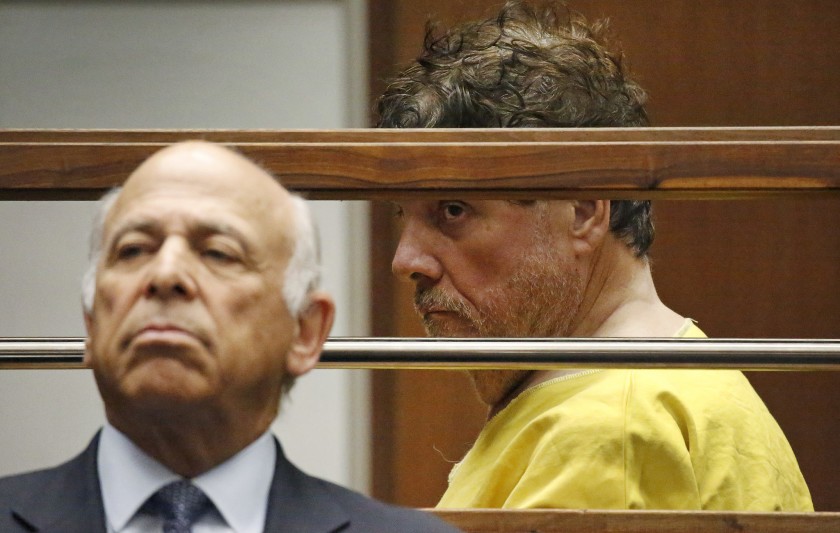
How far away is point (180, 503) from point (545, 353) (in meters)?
0.36

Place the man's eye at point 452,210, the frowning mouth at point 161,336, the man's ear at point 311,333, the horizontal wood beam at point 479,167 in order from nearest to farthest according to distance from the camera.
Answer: the frowning mouth at point 161,336 < the man's ear at point 311,333 < the horizontal wood beam at point 479,167 < the man's eye at point 452,210

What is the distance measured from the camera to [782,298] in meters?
A: 2.77

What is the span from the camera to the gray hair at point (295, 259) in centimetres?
115

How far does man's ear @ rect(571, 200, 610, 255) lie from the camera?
5.52 ft

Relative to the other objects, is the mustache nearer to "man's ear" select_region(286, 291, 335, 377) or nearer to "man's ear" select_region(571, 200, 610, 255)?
"man's ear" select_region(571, 200, 610, 255)

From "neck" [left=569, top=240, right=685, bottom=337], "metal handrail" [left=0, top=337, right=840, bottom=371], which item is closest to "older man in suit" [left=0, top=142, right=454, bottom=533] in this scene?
"metal handrail" [left=0, top=337, right=840, bottom=371]

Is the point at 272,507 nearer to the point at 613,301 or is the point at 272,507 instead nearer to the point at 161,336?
the point at 161,336

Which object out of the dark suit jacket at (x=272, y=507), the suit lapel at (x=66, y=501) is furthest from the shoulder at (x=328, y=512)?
the suit lapel at (x=66, y=501)

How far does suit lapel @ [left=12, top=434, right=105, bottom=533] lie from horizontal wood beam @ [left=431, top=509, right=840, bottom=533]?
346 millimetres

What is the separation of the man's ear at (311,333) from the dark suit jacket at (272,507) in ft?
0.27

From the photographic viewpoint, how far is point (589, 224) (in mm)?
1686

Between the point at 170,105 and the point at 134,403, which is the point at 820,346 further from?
the point at 170,105

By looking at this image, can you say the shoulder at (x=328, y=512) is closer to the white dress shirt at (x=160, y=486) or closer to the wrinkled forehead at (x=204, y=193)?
the white dress shirt at (x=160, y=486)

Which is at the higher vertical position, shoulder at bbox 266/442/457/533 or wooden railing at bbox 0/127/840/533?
wooden railing at bbox 0/127/840/533
